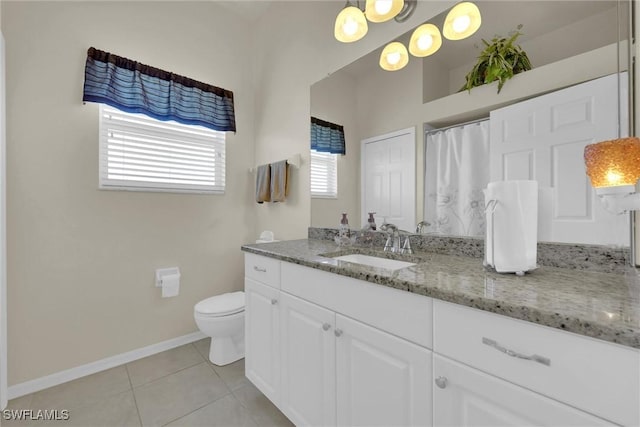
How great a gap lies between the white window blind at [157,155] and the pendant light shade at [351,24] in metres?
1.40

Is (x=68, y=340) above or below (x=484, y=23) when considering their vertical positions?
below

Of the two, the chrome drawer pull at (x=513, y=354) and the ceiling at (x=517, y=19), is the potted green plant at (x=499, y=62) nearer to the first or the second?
the ceiling at (x=517, y=19)

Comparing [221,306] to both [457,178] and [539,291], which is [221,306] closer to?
[457,178]

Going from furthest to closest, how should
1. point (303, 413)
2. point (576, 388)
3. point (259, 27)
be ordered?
point (259, 27), point (303, 413), point (576, 388)

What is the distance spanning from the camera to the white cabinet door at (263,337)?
138 centimetres

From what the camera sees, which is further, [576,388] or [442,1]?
[442,1]

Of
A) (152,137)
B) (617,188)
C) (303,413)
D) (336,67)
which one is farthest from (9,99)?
(617,188)

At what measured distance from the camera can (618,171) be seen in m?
0.81

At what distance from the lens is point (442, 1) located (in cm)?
139

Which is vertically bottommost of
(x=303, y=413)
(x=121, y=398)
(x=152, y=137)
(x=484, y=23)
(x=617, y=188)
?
(x=121, y=398)

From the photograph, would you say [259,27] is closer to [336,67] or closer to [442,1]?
[336,67]

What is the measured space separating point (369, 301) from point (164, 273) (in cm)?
187

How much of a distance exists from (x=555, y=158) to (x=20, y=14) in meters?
2.94

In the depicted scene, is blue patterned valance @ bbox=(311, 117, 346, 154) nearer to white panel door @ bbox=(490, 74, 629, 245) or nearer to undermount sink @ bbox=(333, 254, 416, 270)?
undermount sink @ bbox=(333, 254, 416, 270)
